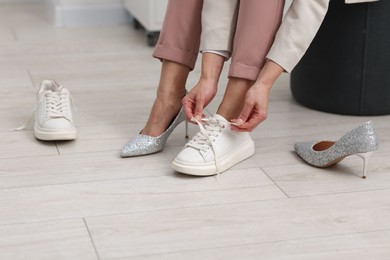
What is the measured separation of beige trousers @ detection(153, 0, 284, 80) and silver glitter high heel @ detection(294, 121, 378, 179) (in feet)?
0.68

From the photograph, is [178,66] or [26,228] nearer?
[26,228]

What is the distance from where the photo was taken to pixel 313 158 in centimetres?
171

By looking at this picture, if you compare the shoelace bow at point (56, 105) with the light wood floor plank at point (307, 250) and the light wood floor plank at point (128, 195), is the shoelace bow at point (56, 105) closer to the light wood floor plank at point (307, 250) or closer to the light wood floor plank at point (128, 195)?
the light wood floor plank at point (128, 195)

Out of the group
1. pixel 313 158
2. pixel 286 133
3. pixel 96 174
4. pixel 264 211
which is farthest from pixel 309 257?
pixel 286 133

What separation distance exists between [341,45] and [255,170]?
1.53ft

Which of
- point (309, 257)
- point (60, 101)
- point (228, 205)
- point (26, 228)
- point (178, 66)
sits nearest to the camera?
point (309, 257)

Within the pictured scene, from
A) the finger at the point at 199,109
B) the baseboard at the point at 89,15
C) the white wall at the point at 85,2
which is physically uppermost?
the finger at the point at 199,109

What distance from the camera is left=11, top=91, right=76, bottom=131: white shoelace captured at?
1.86 m

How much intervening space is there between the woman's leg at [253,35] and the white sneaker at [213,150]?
114 mm

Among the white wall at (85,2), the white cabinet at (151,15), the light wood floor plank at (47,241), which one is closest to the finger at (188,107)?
the light wood floor plank at (47,241)

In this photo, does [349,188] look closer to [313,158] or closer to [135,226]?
[313,158]

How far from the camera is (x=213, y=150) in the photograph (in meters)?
1.66

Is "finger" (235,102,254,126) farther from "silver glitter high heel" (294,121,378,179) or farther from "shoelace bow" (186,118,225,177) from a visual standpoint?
"silver glitter high heel" (294,121,378,179)

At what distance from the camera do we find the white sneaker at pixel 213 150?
164 centimetres
